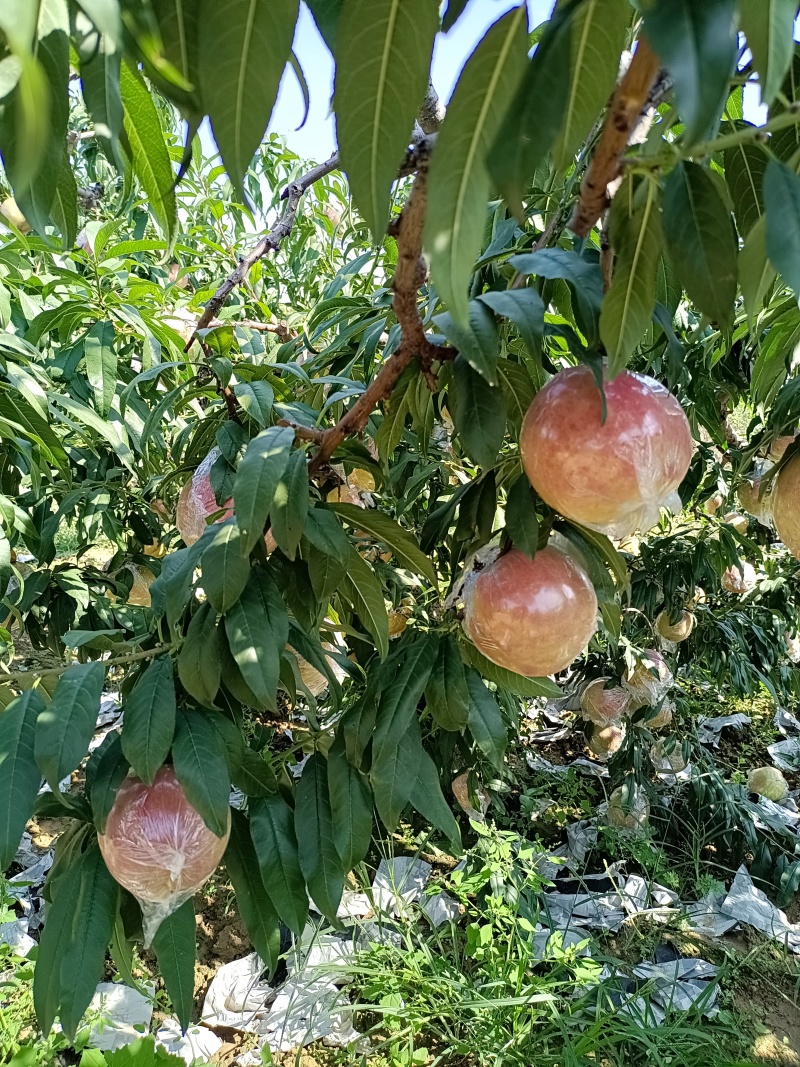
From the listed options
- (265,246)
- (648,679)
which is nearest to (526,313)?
(265,246)

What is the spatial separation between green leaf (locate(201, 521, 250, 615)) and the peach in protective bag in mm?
183

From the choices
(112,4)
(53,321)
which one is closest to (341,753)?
(112,4)

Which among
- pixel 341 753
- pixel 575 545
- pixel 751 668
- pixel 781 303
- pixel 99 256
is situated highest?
pixel 99 256

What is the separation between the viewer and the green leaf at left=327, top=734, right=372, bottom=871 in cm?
72

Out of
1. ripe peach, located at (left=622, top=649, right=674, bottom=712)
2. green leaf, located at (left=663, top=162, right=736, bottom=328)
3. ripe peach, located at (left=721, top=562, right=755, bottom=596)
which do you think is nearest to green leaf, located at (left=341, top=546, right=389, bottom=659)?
green leaf, located at (left=663, top=162, right=736, bottom=328)

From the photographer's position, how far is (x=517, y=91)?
0.95 ft

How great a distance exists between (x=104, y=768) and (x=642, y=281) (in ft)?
2.06

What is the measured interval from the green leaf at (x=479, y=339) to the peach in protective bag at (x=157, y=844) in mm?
453

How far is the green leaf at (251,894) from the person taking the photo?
72cm

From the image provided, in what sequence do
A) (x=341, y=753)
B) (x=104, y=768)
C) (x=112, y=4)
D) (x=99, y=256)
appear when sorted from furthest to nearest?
(x=99, y=256) → (x=341, y=753) → (x=104, y=768) → (x=112, y=4)

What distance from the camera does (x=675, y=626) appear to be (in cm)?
200

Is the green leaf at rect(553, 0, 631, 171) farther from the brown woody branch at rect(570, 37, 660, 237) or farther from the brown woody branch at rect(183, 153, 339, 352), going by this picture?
the brown woody branch at rect(183, 153, 339, 352)

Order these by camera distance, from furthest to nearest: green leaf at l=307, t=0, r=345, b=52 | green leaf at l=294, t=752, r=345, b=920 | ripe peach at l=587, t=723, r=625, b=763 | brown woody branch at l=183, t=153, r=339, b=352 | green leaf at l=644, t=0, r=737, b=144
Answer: ripe peach at l=587, t=723, r=625, b=763 < brown woody branch at l=183, t=153, r=339, b=352 < green leaf at l=294, t=752, r=345, b=920 < green leaf at l=307, t=0, r=345, b=52 < green leaf at l=644, t=0, r=737, b=144

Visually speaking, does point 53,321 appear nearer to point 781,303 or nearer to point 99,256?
point 99,256
